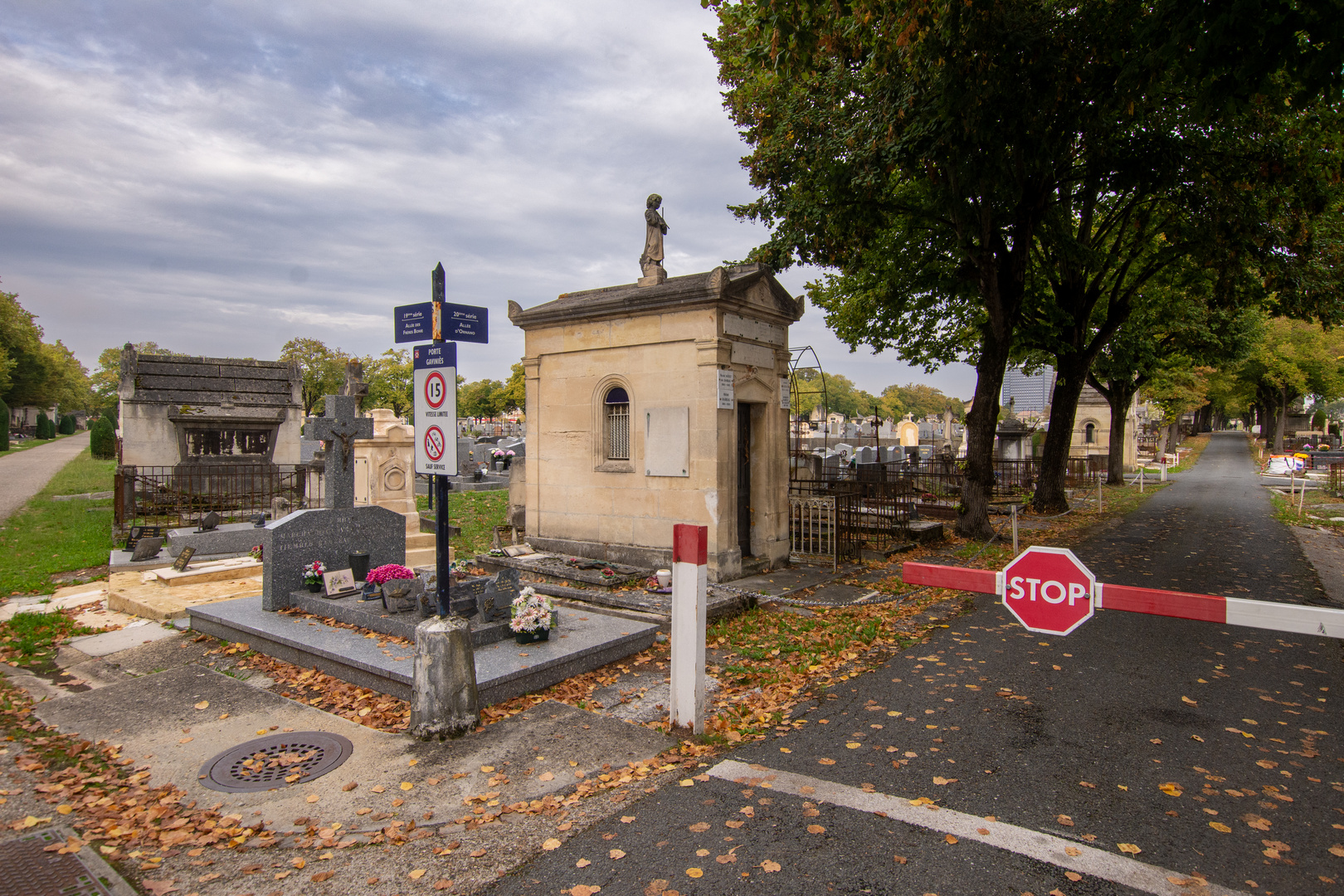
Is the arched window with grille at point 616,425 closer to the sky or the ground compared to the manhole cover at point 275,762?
closer to the sky

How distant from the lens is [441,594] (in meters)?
5.83

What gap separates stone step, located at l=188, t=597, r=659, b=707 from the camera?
227 inches

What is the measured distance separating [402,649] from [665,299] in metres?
5.82

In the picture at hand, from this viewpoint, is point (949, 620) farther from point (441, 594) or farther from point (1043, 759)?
point (441, 594)

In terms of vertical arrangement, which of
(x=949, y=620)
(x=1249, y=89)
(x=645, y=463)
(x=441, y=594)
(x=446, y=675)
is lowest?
(x=949, y=620)

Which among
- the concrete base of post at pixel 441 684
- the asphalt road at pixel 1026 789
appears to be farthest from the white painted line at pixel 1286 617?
the concrete base of post at pixel 441 684

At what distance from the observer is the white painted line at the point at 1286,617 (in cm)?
337

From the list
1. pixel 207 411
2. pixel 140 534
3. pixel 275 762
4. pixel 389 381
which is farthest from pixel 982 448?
pixel 389 381

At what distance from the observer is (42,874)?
3371 mm

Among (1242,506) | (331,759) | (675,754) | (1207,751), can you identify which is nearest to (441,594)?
(331,759)

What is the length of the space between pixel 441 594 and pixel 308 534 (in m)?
3.18

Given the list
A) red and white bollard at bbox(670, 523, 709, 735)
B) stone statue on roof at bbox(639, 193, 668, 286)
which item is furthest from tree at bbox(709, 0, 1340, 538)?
red and white bollard at bbox(670, 523, 709, 735)

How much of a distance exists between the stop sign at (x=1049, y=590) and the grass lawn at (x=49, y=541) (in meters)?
12.0

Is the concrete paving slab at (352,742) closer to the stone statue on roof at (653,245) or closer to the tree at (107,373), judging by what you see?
the stone statue on roof at (653,245)
